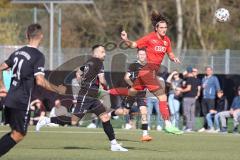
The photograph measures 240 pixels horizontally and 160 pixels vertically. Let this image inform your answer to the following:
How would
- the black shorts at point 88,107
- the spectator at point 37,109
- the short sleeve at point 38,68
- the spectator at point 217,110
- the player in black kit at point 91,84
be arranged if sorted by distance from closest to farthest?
the short sleeve at point 38,68 → the black shorts at point 88,107 → the player in black kit at point 91,84 → the spectator at point 217,110 → the spectator at point 37,109

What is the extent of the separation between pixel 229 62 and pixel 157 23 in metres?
12.9

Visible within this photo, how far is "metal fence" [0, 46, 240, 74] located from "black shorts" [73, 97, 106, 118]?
510 inches

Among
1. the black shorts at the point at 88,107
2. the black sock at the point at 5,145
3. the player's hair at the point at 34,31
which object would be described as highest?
the player's hair at the point at 34,31

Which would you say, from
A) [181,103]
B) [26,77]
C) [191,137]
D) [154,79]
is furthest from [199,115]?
[26,77]

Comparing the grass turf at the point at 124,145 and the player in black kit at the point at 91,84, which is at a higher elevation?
the player in black kit at the point at 91,84

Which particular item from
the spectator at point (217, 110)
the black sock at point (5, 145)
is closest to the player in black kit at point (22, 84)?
the black sock at point (5, 145)

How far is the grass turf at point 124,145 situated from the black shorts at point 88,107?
71 cm

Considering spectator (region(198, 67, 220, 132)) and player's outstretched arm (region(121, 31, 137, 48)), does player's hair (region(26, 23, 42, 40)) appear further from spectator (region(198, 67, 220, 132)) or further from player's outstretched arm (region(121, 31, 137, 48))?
spectator (region(198, 67, 220, 132))

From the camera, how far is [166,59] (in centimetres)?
3005

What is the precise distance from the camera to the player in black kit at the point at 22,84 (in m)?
11.7

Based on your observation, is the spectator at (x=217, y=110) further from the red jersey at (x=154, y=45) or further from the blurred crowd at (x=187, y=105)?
the red jersey at (x=154, y=45)

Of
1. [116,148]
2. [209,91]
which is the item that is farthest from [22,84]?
[209,91]

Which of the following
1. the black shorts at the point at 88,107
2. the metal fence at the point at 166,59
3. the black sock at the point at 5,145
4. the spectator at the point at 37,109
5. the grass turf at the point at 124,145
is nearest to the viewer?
the black sock at the point at 5,145

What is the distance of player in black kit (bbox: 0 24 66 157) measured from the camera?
38.4ft
